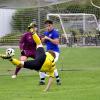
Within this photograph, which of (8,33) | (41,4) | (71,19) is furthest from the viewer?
(71,19)

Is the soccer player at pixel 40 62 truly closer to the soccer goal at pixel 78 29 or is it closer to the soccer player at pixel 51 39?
the soccer player at pixel 51 39

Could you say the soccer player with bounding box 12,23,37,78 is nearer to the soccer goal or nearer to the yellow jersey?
the yellow jersey

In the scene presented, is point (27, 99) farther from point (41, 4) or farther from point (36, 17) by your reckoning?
point (36, 17)

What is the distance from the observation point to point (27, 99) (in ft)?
39.8

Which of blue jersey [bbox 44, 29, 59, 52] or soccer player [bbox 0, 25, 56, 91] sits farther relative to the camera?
blue jersey [bbox 44, 29, 59, 52]

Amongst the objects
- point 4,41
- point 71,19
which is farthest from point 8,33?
point 71,19

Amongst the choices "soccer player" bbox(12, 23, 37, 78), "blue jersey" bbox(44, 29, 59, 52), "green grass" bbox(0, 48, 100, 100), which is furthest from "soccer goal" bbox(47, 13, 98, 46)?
"blue jersey" bbox(44, 29, 59, 52)

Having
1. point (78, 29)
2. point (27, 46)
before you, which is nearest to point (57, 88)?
point (27, 46)

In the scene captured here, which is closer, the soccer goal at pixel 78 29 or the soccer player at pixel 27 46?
the soccer player at pixel 27 46

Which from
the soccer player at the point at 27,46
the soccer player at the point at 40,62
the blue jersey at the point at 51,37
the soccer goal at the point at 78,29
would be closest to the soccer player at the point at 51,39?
the blue jersey at the point at 51,37

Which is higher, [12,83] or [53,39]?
[53,39]

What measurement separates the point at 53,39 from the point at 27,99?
3856mm

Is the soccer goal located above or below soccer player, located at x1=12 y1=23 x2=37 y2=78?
below

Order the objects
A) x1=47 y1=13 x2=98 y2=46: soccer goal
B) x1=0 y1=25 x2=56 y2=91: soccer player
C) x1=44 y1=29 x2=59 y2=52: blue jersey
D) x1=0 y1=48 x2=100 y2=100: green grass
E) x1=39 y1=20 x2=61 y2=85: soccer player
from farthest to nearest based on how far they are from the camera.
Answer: x1=47 y1=13 x2=98 y2=46: soccer goal → x1=44 y1=29 x2=59 y2=52: blue jersey → x1=39 y1=20 x2=61 y2=85: soccer player → x1=0 y1=25 x2=56 y2=91: soccer player → x1=0 y1=48 x2=100 y2=100: green grass
